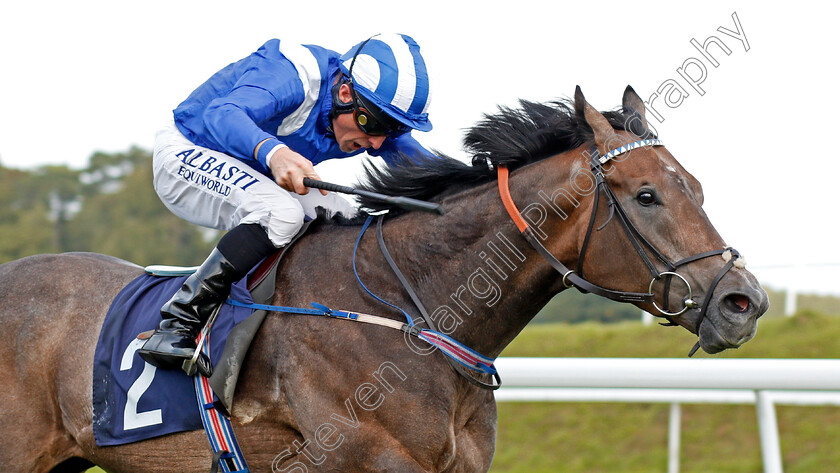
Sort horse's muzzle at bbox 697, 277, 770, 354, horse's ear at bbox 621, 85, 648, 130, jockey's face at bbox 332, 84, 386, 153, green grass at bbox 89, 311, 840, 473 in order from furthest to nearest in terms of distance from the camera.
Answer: green grass at bbox 89, 311, 840, 473 < jockey's face at bbox 332, 84, 386, 153 < horse's ear at bbox 621, 85, 648, 130 < horse's muzzle at bbox 697, 277, 770, 354

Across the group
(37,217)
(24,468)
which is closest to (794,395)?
(24,468)

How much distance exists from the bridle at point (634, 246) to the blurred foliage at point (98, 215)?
30.9 metres

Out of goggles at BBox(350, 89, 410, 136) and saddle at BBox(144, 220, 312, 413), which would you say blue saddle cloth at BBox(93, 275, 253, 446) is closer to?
saddle at BBox(144, 220, 312, 413)

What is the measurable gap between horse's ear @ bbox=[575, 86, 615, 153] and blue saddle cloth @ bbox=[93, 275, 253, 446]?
142 centimetres

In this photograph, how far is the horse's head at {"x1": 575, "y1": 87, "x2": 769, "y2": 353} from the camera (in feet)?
7.86

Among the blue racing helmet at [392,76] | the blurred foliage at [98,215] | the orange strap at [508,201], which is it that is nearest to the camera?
the orange strap at [508,201]

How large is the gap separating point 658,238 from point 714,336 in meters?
0.36

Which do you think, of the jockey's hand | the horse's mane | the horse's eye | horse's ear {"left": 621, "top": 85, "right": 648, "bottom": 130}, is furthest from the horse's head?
the jockey's hand

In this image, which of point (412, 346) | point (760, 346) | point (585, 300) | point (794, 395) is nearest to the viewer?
point (412, 346)

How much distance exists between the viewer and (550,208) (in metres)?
2.73

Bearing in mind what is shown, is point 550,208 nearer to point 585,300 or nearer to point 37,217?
point 585,300

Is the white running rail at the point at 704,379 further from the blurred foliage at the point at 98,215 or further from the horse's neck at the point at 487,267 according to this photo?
the blurred foliage at the point at 98,215

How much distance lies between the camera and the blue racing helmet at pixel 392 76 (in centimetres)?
311

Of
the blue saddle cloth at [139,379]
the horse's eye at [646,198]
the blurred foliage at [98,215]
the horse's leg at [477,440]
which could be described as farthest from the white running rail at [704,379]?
the blurred foliage at [98,215]
